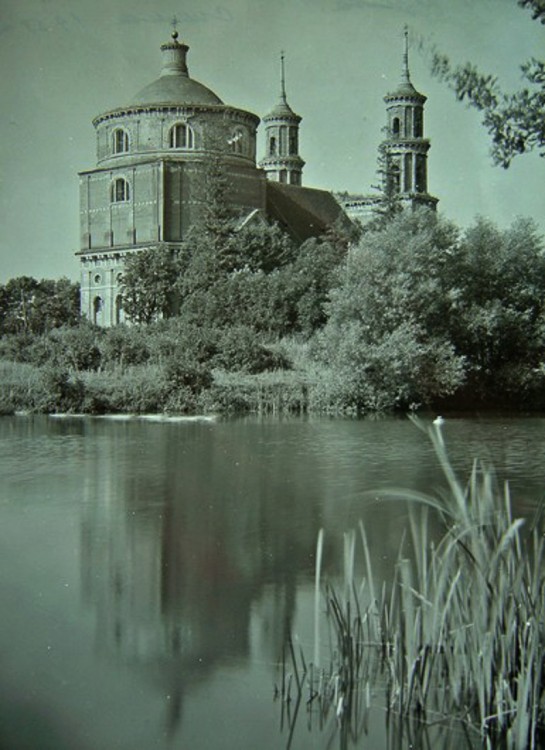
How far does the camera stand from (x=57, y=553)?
392 inches

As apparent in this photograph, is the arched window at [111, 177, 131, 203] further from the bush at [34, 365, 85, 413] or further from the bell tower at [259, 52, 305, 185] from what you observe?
the bush at [34, 365, 85, 413]

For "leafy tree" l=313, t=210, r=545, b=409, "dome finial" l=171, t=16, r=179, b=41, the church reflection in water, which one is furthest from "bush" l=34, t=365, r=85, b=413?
"dome finial" l=171, t=16, r=179, b=41

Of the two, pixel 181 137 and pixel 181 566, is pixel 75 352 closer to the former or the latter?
pixel 181 566

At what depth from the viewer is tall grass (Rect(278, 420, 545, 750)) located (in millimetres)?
5199

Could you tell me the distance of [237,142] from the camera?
45.0 m

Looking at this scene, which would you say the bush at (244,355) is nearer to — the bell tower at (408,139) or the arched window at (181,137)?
the arched window at (181,137)

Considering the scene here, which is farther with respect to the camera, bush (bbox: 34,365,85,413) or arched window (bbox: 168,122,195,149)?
arched window (bbox: 168,122,195,149)

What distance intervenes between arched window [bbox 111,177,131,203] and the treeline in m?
17.5

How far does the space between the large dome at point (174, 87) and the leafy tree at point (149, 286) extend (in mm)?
7867

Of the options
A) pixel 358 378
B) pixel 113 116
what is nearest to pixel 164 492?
pixel 358 378

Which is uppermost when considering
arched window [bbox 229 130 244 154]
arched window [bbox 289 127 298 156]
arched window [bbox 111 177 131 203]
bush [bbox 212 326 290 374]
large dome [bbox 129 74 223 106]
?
arched window [bbox 289 127 298 156]

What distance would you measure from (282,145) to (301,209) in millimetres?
8923

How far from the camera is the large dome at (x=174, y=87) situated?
44.1 m

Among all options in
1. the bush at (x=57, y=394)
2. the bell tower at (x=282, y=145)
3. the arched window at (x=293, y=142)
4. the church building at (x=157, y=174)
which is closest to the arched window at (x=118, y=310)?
the church building at (x=157, y=174)
